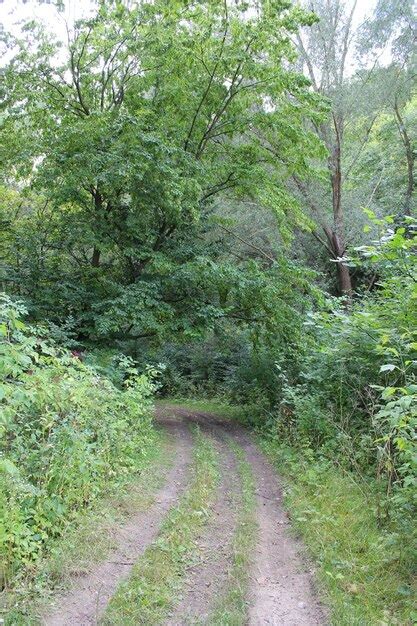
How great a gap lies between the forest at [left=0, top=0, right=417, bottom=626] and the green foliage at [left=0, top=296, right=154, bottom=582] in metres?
0.03

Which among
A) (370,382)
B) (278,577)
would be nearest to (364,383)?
(370,382)

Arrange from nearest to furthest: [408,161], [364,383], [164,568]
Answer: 1. [164,568]
2. [364,383]
3. [408,161]

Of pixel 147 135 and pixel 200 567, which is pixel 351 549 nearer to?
pixel 200 567

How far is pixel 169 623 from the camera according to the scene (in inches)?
125

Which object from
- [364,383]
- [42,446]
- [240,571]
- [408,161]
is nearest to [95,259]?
[364,383]

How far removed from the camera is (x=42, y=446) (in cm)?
406

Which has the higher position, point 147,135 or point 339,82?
point 339,82

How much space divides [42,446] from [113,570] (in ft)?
3.76

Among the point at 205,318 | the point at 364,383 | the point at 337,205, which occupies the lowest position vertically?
the point at 364,383

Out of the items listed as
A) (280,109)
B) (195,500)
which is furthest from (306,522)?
(280,109)

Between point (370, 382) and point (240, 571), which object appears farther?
point (370, 382)

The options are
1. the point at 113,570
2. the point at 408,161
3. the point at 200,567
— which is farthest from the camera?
the point at 408,161

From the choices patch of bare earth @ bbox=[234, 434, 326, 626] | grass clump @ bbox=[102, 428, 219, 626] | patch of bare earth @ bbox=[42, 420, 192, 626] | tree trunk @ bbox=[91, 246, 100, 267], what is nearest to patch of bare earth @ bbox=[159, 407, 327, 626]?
patch of bare earth @ bbox=[234, 434, 326, 626]

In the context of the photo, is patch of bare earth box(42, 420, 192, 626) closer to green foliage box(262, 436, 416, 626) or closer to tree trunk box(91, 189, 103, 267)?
green foliage box(262, 436, 416, 626)
